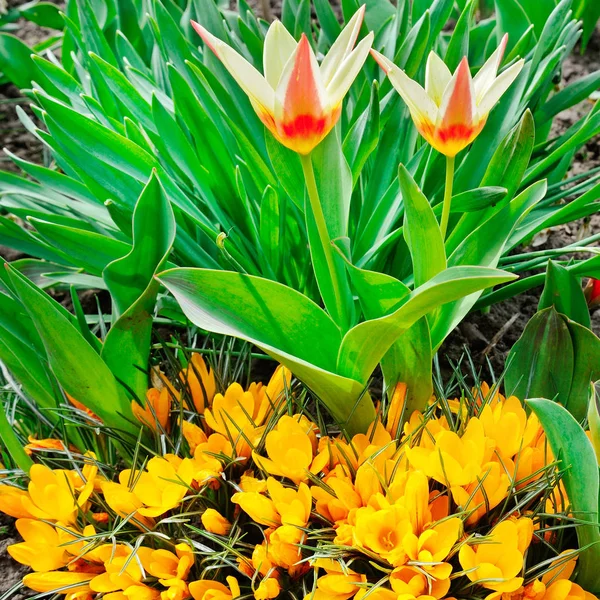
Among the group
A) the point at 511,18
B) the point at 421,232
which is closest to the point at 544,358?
the point at 421,232

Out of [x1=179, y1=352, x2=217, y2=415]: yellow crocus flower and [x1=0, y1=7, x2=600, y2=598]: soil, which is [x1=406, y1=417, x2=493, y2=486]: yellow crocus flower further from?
[x1=179, y1=352, x2=217, y2=415]: yellow crocus flower

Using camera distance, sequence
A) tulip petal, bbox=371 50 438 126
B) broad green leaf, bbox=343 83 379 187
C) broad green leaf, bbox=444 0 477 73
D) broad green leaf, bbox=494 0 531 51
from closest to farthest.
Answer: tulip petal, bbox=371 50 438 126 → broad green leaf, bbox=343 83 379 187 → broad green leaf, bbox=444 0 477 73 → broad green leaf, bbox=494 0 531 51

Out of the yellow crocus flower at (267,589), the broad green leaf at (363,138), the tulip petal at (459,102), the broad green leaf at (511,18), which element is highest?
the broad green leaf at (511,18)

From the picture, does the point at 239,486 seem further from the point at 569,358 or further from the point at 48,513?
the point at 569,358

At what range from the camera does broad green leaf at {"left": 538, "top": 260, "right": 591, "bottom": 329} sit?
3.80ft

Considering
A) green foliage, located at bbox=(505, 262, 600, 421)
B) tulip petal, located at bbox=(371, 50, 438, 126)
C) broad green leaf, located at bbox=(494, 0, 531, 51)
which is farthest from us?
broad green leaf, located at bbox=(494, 0, 531, 51)

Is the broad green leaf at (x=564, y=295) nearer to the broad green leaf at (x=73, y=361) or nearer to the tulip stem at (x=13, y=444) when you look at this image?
the broad green leaf at (x=73, y=361)

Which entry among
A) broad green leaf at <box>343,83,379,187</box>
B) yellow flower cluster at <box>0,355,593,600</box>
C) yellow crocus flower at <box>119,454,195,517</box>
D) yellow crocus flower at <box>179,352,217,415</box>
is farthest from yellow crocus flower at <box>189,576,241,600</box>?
broad green leaf at <box>343,83,379,187</box>

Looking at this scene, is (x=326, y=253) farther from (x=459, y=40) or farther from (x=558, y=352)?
(x=459, y=40)

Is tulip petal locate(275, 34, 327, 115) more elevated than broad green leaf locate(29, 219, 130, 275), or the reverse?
tulip petal locate(275, 34, 327, 115)

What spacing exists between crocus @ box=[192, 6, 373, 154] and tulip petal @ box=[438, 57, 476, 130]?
11 centimetres

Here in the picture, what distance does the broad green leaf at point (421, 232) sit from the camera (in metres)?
1.00

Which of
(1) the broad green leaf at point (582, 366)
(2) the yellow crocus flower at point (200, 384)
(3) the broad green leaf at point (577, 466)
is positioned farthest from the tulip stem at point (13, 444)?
(1) the broad green leaf at point (582, 366)

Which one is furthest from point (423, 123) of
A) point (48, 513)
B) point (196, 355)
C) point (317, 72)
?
point (48, 513)
